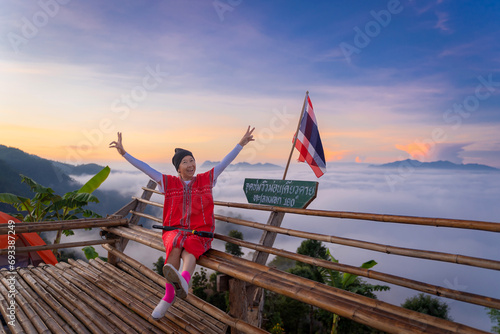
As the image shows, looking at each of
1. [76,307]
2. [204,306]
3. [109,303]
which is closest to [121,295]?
[109,303]

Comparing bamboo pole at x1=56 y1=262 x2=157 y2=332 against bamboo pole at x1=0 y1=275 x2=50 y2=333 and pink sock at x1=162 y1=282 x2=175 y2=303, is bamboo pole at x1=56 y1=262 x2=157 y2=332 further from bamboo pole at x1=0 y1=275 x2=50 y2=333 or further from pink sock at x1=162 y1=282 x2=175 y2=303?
bamboo pole at x1=0 y1=275 x2=50 y2=333

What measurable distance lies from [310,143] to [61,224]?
2874 millimetres

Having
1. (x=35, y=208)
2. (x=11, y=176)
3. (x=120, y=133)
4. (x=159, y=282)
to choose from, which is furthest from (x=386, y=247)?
(x=11, y=176)

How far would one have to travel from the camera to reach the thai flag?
14.1 feet

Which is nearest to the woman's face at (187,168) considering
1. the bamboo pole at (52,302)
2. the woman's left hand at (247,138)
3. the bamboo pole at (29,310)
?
the woman's left hand at (247,138)

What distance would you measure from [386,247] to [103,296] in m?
2.42

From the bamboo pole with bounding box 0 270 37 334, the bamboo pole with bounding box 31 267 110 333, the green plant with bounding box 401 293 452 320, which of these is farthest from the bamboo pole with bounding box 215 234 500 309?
the green plant with bounding box 401 293 452 320

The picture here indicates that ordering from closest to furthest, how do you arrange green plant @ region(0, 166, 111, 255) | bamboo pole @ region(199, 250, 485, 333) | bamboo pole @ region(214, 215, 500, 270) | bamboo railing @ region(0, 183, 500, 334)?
bamboo pole @ region(199, 250, 485, 333) < bamboo railing @ region(0, 183, 500, 334) < bamboo pole @ region(214, 215, 500, 270) < green plant @ region(0, 166, 111, 255)

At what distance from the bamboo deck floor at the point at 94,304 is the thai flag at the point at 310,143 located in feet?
7.01

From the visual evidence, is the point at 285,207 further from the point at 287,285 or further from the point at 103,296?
the point at 103,296

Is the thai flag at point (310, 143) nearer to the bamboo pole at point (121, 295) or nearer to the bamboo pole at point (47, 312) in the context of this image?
the bamboo pole at point (121, 295)

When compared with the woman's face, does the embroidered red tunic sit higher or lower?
lower

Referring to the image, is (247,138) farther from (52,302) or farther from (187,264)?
(52,302)

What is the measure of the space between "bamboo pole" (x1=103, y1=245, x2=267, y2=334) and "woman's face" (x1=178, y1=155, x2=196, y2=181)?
95 centimetres
